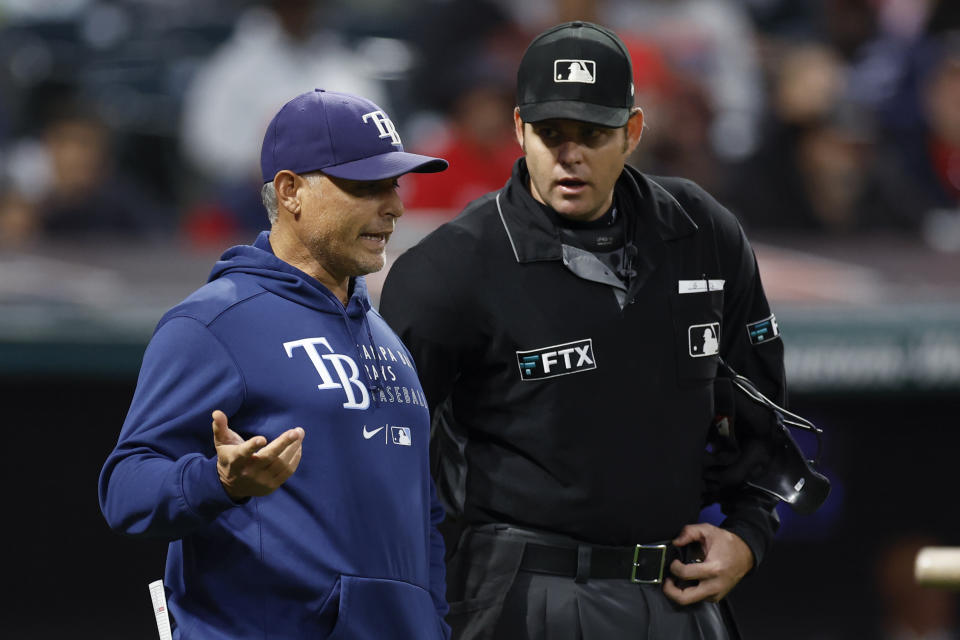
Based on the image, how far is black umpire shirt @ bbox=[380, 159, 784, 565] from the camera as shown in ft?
9.39

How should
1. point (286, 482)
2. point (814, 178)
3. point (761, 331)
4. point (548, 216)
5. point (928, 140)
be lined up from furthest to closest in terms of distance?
point (928, 140) < point (814, 178) < point (761, 331) < point (548, 216) < point (286, 482)

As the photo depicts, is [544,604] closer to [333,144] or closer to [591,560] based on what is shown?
[591,560]

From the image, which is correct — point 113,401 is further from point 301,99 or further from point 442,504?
point 301,99

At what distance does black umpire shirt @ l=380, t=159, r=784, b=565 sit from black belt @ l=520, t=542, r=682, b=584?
0.02 metres

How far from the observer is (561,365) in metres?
2.87

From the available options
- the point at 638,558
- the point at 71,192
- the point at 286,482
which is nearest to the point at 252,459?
the point at 286,482

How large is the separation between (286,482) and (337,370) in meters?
0.20

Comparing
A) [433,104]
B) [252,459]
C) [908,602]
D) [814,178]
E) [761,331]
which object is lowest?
[908,602]

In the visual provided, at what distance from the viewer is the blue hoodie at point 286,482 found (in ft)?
7.45

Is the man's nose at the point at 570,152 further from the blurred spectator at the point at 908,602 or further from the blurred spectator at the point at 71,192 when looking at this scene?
the blurred spectator at the point at 908,602

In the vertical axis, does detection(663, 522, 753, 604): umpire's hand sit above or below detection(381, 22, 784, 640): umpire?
below

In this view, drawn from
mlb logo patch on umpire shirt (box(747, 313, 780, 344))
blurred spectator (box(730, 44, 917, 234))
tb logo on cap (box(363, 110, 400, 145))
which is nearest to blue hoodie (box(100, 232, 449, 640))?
tb logo on cap (box(363, 110, 400, 145))

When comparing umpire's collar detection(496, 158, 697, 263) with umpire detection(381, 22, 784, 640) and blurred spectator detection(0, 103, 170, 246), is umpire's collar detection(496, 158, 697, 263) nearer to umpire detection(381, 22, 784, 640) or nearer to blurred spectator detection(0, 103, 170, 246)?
umpire detection(381, 22, 784, 640)

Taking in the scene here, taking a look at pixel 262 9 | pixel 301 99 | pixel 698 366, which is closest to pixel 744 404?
pixel 698 366
